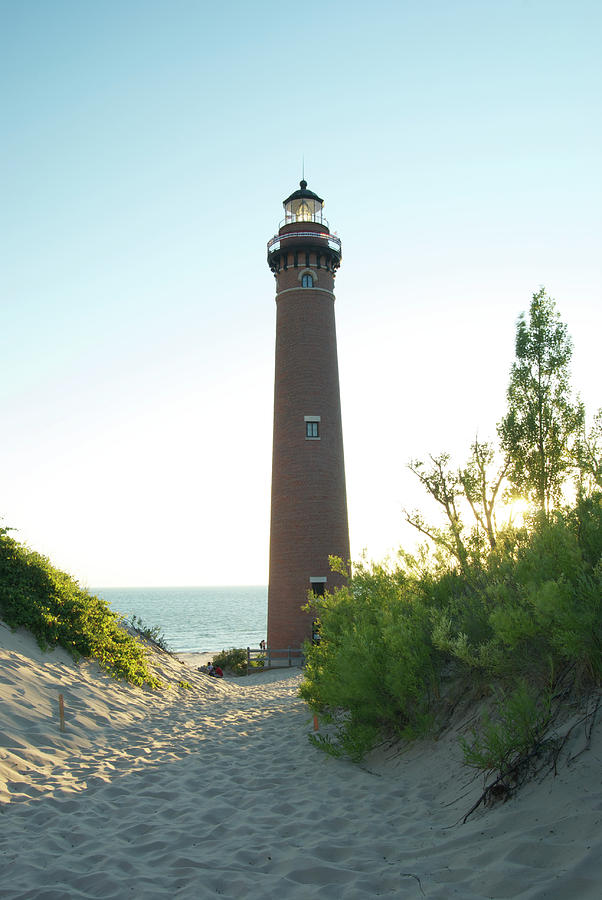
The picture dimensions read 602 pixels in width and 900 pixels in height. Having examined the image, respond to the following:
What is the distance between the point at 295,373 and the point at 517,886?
23868 millimetres

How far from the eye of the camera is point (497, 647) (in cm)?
643

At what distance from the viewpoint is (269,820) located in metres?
5.76

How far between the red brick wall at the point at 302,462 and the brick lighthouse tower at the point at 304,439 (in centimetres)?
4

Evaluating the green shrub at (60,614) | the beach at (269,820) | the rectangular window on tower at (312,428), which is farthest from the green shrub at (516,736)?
the rectangular window on tower at (312,428)

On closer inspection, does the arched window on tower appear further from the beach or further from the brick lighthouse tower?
the beach

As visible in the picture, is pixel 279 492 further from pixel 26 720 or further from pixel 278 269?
pixel 26 720

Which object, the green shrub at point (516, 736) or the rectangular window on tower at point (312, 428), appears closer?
the green shrub at point (516, 736)

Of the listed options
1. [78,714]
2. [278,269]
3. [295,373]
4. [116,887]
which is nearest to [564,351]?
[295,373]

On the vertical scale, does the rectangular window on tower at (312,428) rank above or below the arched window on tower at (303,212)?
below

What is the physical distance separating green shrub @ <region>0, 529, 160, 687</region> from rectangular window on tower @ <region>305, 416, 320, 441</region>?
13.0 metres

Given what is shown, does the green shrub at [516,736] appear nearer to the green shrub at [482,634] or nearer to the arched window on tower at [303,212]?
the green shrub at [482,634]

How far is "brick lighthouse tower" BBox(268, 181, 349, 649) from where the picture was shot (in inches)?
1003

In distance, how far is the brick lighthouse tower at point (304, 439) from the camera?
25.5m

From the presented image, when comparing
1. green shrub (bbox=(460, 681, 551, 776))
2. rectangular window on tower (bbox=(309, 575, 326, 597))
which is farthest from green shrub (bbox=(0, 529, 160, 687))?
rectangular window on tower (bbox=(309, 575, 326, 597))
